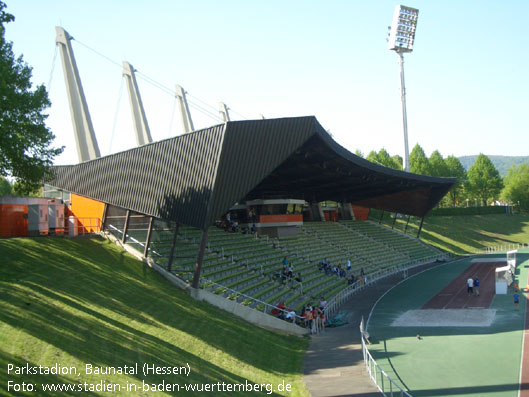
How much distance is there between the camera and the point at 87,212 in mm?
27922

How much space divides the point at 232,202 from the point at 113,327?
320 inches

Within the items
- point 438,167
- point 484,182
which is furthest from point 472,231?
point 484,182

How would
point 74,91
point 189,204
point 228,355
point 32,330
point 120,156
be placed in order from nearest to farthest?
point 32,330
point 228,355
point 189,204
point 120,156
point 74,91

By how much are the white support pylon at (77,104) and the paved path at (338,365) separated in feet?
64.2

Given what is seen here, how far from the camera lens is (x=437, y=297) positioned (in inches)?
1143

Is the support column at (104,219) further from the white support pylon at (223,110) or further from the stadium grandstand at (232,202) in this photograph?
the white support pylon at (223,110)

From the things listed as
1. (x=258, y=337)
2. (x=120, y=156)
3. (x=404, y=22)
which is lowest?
(x=258, y=337)

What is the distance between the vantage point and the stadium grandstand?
2022cm

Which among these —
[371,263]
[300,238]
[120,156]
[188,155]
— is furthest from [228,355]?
[371,263]

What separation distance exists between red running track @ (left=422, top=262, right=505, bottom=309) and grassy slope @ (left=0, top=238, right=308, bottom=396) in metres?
10.9

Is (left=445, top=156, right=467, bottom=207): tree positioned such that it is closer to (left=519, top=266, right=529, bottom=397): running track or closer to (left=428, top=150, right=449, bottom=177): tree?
(left=428, top=150, right=449, bottom=177): tree

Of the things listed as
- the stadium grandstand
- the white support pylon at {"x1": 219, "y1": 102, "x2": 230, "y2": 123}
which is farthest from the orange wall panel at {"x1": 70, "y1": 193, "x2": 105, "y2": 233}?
the white support pylon at {"x1": 219, "y1": 102, "x2": 230, "y2": 123}

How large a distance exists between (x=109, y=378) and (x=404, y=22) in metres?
77.3

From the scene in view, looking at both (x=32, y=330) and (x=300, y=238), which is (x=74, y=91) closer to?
(x=300, y=238)
